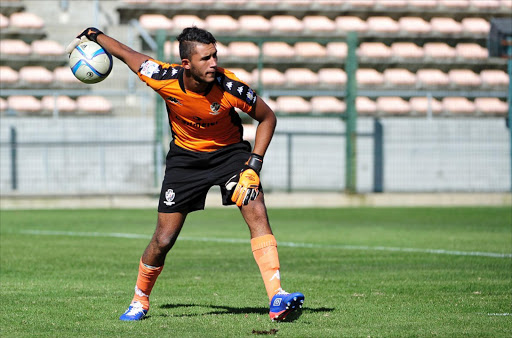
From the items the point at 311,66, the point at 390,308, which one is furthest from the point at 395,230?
the point at 311,66

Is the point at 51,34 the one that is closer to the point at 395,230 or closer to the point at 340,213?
the point at 340,213

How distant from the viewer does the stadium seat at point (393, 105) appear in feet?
83.5

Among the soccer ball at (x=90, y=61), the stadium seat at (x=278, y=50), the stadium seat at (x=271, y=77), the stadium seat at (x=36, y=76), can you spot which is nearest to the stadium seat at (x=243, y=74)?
the stadium seat at (x=271, y=77)

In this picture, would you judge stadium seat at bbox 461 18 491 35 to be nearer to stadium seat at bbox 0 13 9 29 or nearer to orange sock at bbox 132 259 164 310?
stadium seat at bbox 0 13 9 29

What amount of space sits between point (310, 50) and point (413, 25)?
14.3 feet

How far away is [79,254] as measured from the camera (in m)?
10.5

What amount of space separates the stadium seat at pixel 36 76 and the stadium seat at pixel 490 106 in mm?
11707

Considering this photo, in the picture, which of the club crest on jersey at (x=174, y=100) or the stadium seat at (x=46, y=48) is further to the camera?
the stadium seat at (x=46, y=48)

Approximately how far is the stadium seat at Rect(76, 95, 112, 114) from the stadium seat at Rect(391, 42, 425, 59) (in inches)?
352

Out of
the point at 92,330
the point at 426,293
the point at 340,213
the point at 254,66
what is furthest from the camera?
the point at 254,66

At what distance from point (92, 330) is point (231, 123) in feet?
5.61

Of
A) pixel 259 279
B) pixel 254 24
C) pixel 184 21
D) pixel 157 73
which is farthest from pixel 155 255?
pixel 254 24

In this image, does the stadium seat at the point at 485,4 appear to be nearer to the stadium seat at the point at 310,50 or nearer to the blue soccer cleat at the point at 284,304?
the stadium seat at the point at 310,50

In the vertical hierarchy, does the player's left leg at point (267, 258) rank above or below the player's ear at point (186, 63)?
below
